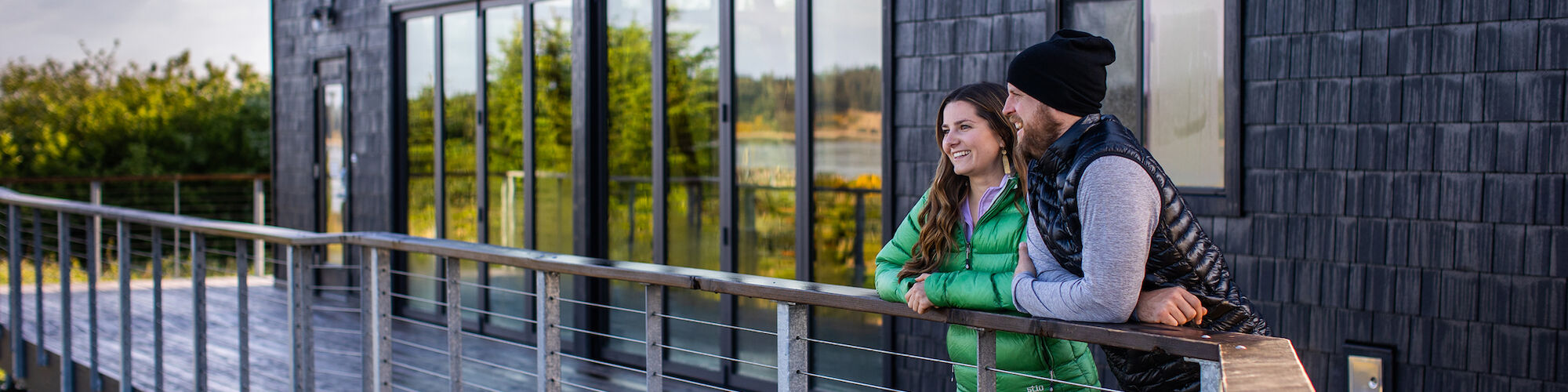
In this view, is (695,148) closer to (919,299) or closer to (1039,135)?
(919,299)

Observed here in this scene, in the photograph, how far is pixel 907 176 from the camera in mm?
4297

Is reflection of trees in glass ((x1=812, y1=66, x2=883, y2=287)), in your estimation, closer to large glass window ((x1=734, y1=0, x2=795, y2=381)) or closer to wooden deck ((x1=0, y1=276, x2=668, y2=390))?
large glass window ((x1=734, y1=0, x2=795, y2=381))

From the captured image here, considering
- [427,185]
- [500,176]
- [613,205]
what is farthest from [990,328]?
[427,185]

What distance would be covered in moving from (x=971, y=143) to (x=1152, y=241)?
50 cm

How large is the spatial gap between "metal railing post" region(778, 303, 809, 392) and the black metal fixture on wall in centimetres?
629

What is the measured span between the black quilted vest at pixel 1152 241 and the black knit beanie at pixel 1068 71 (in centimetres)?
4

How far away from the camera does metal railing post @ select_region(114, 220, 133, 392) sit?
4266mm

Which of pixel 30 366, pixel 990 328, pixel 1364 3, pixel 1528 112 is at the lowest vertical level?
pixel 30 366

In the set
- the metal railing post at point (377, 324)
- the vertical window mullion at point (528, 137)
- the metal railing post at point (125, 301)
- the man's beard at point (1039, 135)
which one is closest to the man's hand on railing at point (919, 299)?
the man's beard at point (1039, 135)

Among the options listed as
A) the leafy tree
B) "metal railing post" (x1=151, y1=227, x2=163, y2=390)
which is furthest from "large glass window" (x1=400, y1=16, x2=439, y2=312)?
the leafy tree

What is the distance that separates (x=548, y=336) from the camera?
9.00ft

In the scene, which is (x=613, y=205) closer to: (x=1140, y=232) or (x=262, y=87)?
(x=1140, y=232)

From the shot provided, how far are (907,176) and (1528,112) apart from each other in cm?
207

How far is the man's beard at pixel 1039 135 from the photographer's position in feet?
5.54
